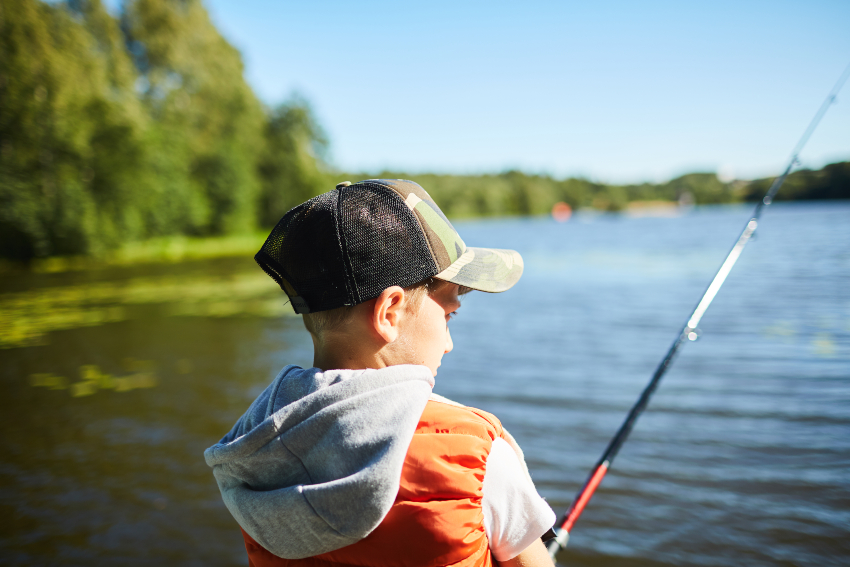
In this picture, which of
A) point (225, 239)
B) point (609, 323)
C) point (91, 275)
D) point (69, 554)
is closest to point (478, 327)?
point (609, 323)

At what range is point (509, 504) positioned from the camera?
3.57ft

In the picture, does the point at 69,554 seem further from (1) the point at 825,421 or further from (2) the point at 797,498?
(1) the point at 825,421

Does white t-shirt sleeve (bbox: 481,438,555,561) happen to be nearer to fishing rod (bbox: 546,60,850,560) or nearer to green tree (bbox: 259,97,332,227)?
fishing rod (bbox: 546,60,850,560)

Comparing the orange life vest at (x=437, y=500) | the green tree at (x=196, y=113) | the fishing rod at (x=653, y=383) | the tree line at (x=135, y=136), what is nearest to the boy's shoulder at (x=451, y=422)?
the orange life vest at (x=437, y=500)

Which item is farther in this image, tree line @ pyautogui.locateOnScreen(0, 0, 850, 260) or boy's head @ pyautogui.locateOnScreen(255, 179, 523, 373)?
tree line @ pyautogui.locateOnScreen(0, 0, 850, 260)

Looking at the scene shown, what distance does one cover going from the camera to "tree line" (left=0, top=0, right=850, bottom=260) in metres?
21.0

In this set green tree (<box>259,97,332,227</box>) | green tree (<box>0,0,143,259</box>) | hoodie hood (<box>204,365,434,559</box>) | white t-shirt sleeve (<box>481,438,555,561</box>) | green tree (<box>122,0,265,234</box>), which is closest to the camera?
hoodie hood (<box>204,365,434,559</box>)

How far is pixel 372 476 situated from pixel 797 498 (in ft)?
12.7

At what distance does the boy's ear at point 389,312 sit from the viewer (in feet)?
3.76

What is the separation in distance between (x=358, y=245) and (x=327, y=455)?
0.40m

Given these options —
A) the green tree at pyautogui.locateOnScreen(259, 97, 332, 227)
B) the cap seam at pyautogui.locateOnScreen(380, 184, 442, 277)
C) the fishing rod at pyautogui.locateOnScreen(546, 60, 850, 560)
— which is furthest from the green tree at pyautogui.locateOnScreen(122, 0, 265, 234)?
the cap seam at pyautogui.locateOnScreen(380, 184, 442, 277)

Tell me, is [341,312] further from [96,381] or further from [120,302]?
[120,302]

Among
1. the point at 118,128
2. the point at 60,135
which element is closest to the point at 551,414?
the point at 60,135

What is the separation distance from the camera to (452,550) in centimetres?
103
